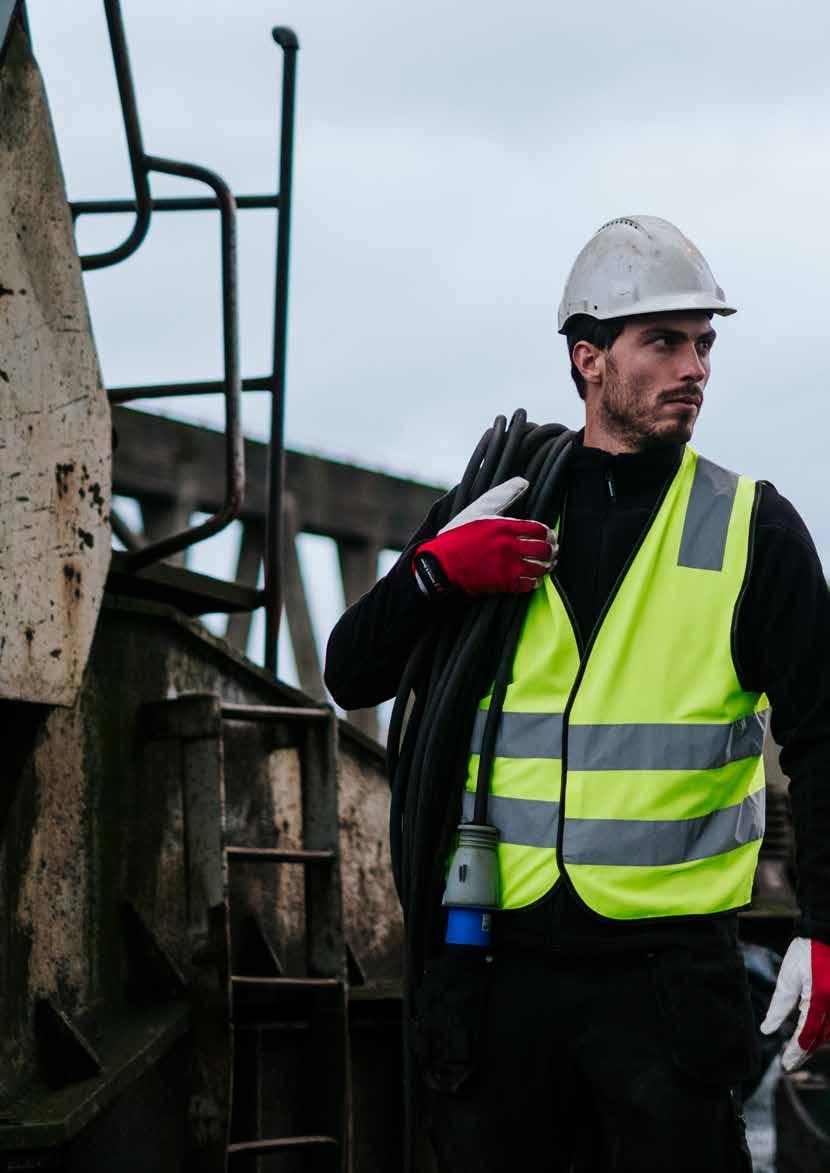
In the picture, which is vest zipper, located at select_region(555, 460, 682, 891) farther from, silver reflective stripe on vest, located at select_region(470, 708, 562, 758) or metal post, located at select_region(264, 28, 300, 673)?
metal post, located at select_region(264, 28, 300, 673)

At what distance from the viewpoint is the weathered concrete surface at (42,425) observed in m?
3.54

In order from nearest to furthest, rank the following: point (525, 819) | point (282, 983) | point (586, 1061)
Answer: point (586, 1061)
point (525, 819)
point (282, 983)

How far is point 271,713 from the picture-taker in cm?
482

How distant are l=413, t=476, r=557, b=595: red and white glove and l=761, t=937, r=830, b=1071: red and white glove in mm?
735

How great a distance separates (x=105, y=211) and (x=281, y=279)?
1.70ft

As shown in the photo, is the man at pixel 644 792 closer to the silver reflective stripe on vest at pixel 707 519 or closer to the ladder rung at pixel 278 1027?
the silver reflective stripe on vest at pixel 707 519

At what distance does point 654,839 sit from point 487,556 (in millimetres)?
548

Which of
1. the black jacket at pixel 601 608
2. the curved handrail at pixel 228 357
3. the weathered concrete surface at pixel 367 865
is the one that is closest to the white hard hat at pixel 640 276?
the black jacket at pixel 601 608

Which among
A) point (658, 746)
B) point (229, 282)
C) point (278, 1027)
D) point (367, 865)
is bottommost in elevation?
point (278, 1027)

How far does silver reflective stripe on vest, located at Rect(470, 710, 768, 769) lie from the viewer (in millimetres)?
2861

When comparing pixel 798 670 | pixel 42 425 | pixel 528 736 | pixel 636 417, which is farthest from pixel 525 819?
pixel 42 425

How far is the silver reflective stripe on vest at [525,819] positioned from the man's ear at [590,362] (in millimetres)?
755

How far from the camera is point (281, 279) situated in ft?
16.6

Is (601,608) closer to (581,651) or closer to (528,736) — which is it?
(581,651)
